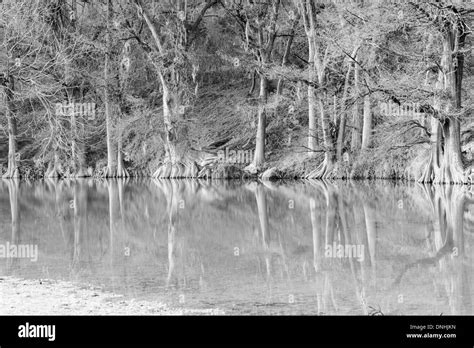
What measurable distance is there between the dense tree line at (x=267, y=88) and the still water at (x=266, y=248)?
4.64 meters

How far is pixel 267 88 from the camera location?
1485 inches

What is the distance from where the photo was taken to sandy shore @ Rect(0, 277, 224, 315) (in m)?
8.45

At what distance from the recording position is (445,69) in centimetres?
2717

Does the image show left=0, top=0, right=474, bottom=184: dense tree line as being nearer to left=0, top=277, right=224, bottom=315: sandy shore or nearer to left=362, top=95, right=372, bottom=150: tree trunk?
left=362, top=95, right=372, bottom=150: tree trunk

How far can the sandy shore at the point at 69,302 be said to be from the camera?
8.45 meters

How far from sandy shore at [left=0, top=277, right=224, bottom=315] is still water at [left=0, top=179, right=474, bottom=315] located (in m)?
0.31

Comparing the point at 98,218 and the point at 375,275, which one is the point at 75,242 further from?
the point at 375,275

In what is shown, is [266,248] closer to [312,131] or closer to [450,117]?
[450,117]

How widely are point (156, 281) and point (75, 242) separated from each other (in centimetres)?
482

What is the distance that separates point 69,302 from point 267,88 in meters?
29.5

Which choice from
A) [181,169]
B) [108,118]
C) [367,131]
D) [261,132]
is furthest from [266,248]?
[108,118]

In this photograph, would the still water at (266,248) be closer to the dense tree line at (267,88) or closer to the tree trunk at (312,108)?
the dense tree line at (267,88)

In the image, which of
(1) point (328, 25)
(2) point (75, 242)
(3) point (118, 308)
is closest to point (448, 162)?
(1) point (328, 25)

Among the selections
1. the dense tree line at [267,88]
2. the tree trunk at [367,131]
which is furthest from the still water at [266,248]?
the tree trunk at [367,131]
